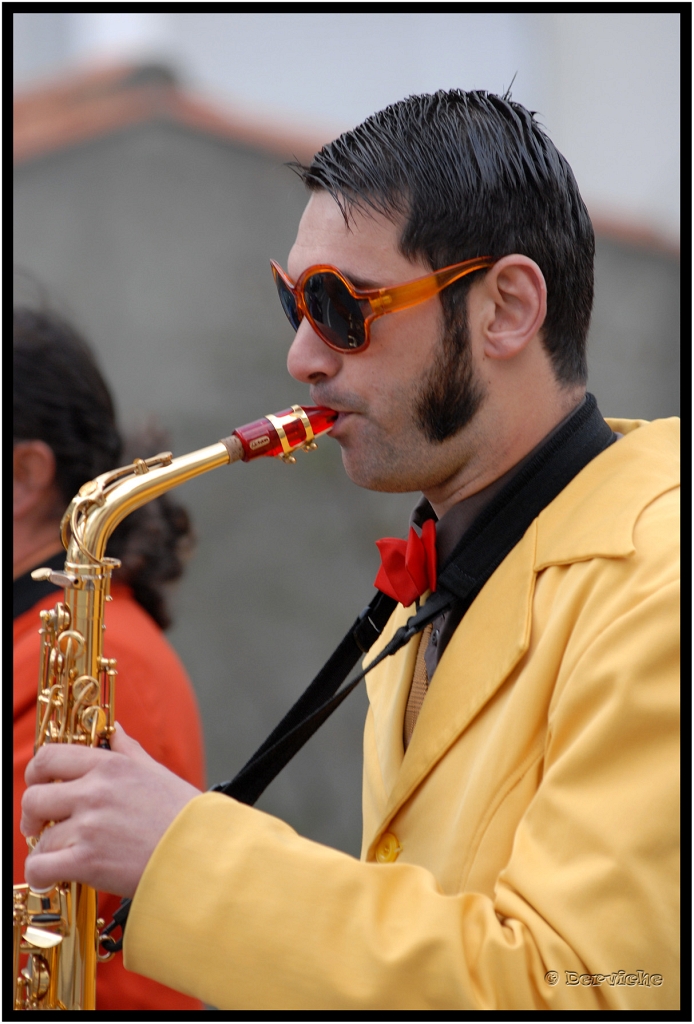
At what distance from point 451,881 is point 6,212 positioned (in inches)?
86.5

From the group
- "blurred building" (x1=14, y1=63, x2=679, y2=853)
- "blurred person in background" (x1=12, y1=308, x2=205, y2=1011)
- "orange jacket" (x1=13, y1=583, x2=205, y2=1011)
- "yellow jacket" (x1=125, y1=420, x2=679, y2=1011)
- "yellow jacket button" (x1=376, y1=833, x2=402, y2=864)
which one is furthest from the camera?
"blurred building" (x1=14, y1=63, x2=679, y2=853)

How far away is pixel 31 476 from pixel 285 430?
1.22 metres

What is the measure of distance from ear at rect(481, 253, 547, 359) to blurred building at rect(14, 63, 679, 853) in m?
4.54

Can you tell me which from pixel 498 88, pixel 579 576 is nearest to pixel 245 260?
pixel 498 88

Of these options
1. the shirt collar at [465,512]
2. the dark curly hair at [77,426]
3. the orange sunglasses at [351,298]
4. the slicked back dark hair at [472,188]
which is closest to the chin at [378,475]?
the shirt collar at [465,512]

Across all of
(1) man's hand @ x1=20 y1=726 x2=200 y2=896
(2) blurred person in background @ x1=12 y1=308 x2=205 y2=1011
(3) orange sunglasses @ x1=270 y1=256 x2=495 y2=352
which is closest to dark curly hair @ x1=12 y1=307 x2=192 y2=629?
(2) blurred person in background @ x1=12 y1=308 x2=205 y2=1011

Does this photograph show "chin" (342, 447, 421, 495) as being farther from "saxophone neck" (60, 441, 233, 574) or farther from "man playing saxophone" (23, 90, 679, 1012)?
"saxophone neck" (60, 441, 233, 574)

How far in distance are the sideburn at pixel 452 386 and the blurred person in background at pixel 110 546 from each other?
1.23 metres

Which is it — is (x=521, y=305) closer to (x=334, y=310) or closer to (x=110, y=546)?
→ (x=334, y=310)

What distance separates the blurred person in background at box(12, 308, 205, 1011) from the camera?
2.83 metres

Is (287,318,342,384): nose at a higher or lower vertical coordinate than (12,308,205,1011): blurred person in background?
higher

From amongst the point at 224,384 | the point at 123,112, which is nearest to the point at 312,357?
the point at 224,384

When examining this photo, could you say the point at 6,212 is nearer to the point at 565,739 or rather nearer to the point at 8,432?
the point at 8,432

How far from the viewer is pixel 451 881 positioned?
1792mm
